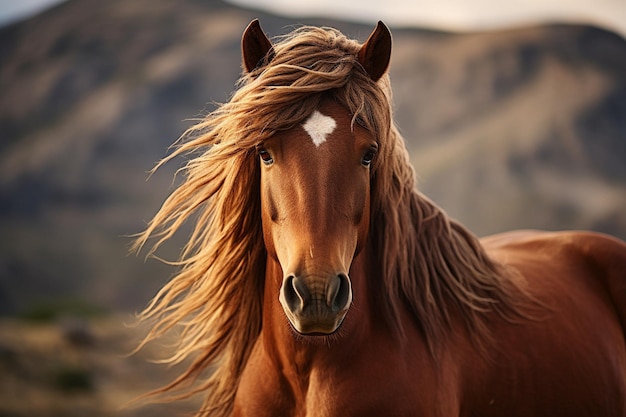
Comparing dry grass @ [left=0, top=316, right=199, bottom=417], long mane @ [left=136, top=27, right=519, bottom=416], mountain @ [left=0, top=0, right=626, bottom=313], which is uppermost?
long mane @ [left=136, top=27, right=519, bottom=416]

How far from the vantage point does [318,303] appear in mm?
2363

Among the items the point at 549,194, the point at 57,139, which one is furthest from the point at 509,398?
the point at 57,139

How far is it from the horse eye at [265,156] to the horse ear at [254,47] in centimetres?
50

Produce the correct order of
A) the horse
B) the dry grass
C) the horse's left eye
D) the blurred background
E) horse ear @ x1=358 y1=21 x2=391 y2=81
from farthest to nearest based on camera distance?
the blurred background, the dry grass, horse ear @ x1=358 y1=21 x2=391 y2=81, the horse's left eye, the horse

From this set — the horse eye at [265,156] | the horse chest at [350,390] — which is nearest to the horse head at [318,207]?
Result: the horse eye at [265,156]

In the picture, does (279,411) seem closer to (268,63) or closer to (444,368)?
(444,368)

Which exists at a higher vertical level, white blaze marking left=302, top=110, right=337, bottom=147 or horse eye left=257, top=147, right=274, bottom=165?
white blaze marking left=302, top=110, right=337, bottom=147

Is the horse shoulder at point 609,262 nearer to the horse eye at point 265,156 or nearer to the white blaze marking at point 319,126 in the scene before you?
the white blaze marking at point 319,126

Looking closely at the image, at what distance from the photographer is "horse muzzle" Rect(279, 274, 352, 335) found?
2367 millimetres

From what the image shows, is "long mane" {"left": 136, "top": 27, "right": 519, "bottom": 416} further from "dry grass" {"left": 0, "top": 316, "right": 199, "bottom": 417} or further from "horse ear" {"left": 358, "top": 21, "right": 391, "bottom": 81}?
"dry grass" {"left": 0, "top": 316, "right": 199, "bottom": 417}

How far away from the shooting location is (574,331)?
3.71 meters

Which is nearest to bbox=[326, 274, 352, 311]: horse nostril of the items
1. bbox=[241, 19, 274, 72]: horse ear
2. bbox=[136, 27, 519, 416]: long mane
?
bbox=[136, 27, 519, 416]: long mane

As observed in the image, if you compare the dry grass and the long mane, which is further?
the dry grass

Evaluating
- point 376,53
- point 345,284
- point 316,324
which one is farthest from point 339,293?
point 376,53
